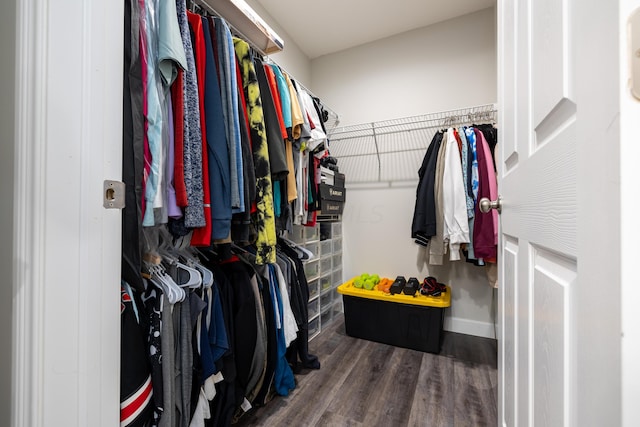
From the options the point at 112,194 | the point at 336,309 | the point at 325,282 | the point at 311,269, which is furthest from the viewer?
the point at 336,309

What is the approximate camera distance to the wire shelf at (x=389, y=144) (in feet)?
6.67

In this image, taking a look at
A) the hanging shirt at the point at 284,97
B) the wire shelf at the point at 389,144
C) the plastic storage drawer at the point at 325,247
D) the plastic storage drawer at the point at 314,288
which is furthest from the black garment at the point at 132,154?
the wire shelf at the point at 389,144

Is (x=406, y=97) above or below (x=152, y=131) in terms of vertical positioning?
above

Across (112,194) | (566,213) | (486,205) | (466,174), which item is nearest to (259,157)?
Answer: (112,194)

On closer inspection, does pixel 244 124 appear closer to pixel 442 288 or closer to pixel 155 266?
pixel 155 266

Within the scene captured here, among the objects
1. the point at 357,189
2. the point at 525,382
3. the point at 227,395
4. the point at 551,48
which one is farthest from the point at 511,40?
the point at 357,189

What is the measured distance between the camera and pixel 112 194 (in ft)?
1.82

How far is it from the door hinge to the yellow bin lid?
64.1 inches

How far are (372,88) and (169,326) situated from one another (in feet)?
7.53

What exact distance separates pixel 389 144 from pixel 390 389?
1.79 metres

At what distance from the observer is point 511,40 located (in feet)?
2.20

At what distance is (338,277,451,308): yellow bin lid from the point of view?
1688 mm

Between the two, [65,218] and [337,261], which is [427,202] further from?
[65,218]

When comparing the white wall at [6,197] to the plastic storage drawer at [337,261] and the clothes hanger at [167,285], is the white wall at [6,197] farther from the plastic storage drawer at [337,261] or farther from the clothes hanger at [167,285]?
the plastic storage drawer at [337,261]
